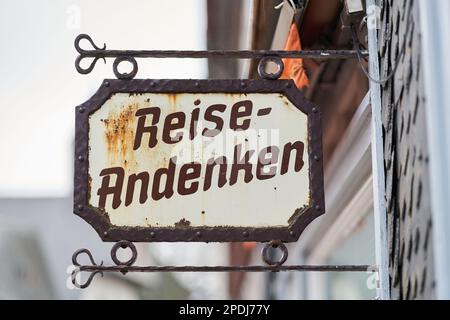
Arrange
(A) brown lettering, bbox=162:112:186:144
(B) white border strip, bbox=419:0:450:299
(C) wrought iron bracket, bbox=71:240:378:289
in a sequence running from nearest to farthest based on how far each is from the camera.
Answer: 1. (B) white border strip, bbox=419:0:450:299
2. (C) wrought iron bracket, bbox=71:240:378:289
3. (A) brown lettering, bbox=162:112:186:144

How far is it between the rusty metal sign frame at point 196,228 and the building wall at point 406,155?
0.25 meters

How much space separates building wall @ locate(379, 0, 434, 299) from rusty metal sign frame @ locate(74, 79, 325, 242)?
0.25 metres

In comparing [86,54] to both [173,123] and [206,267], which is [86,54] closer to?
[173,123]

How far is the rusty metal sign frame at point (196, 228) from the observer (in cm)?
313

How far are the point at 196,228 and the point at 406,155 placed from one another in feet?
2.32

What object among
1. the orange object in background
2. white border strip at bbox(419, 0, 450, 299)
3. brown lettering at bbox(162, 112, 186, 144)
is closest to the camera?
white border strip at bbox(419, 0, 450, 299)

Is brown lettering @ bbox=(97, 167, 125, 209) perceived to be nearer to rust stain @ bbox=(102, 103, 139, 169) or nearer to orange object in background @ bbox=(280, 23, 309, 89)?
rust stain @ bbox=(102, 103, 139, 169)

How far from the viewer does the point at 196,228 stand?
124 inches

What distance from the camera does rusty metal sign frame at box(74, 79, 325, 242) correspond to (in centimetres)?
313

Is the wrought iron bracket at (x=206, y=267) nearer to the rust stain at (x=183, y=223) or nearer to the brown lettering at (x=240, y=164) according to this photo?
the rust stain at (x=183, y=223)

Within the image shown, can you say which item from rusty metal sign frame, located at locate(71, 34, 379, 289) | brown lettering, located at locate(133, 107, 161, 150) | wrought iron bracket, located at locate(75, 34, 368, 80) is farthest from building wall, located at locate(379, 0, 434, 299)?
brown lettering, located at locate(133, 107, 161, 150)
